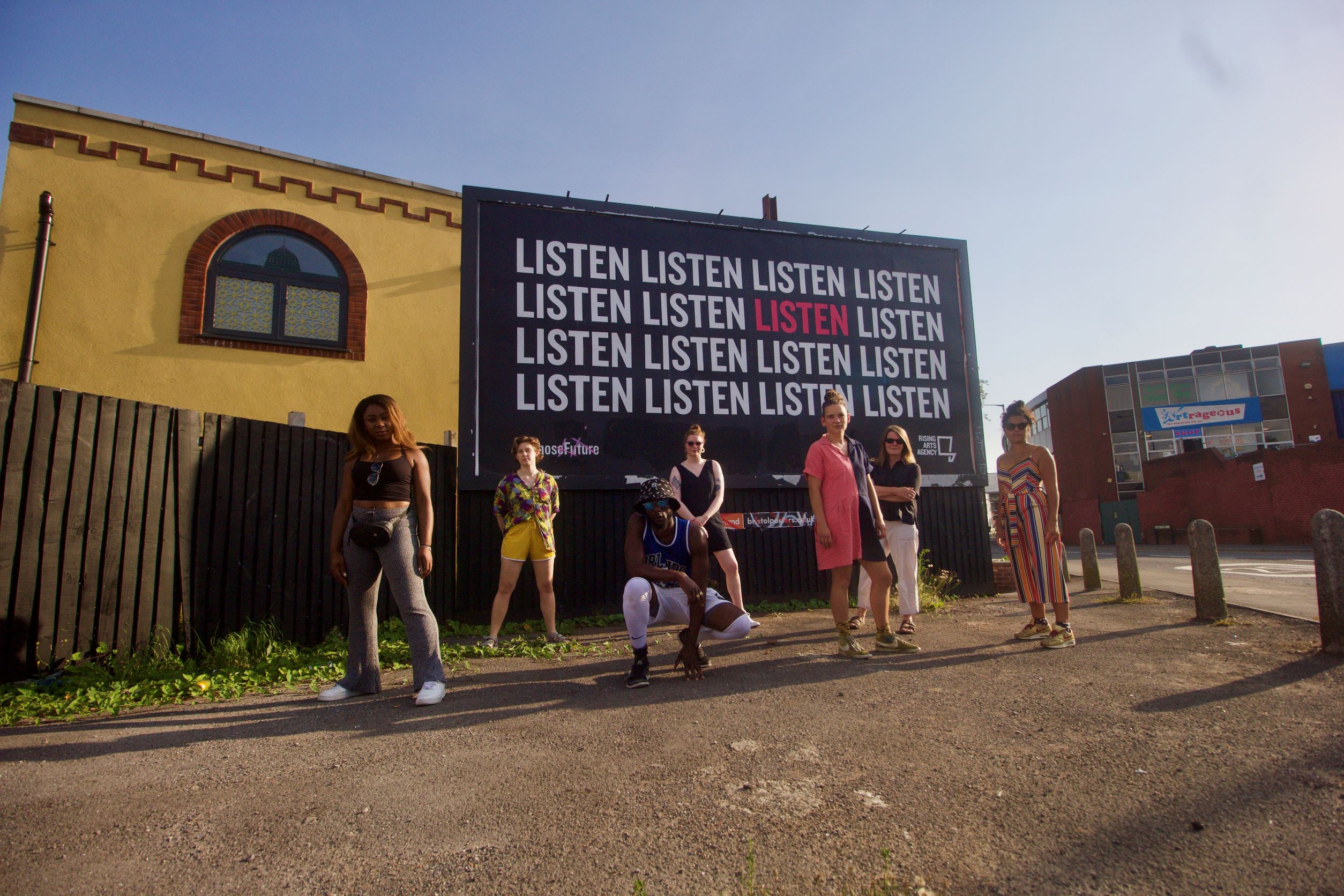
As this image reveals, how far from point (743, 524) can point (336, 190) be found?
7033mm

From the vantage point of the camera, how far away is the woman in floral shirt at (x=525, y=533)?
5.39 m

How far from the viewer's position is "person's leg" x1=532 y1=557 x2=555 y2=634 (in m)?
5.39

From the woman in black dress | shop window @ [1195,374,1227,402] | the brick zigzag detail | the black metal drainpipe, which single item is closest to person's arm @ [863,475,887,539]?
the woman in black dress

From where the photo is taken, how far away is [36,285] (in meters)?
7.68

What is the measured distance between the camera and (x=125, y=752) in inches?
117

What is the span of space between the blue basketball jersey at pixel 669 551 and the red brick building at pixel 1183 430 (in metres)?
31.3

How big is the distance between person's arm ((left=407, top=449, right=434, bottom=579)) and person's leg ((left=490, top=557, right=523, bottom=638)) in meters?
1.39

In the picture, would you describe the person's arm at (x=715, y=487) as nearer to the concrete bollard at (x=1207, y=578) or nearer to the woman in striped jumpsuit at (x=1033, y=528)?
the woman in striped jumpsuit at (x=1033, y=528)

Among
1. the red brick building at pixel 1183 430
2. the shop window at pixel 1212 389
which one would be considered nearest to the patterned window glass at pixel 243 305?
the red brick building at pixel 1183 430

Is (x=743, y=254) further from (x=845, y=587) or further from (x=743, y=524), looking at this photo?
(x=845, y=587)

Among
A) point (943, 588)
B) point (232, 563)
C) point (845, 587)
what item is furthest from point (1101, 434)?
point (232, 563)

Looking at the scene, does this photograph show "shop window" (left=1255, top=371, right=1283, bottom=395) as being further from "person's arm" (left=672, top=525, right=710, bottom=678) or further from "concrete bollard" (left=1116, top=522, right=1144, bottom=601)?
"person's arm" (left=672, top=525, right=710, bottom=678)

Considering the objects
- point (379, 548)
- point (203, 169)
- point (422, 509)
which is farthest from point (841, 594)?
point (203, 169)

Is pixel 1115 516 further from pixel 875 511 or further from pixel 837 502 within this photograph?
pixel 837 502
